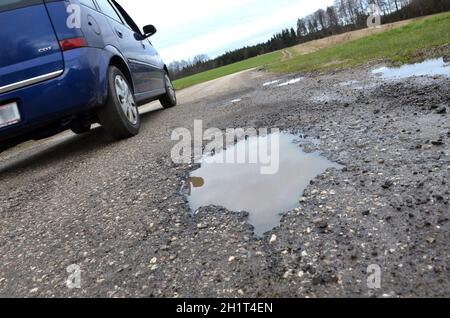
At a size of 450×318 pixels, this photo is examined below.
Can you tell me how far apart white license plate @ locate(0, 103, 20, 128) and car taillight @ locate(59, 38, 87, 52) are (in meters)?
0.67

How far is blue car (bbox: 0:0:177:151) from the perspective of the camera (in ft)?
11.6

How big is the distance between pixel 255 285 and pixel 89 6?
13.1 ft

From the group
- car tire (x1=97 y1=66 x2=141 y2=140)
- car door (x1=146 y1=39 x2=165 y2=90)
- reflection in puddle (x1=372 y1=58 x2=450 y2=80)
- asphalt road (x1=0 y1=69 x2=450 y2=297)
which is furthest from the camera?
car door (x1=146 y1=39 x2=165 y2=90)

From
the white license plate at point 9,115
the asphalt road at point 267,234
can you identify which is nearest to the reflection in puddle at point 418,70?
the asphalt road at point 267,234

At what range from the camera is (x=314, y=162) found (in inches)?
99.7

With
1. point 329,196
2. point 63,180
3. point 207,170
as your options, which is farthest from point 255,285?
point 63,180

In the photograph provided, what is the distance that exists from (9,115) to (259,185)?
99.9 inches

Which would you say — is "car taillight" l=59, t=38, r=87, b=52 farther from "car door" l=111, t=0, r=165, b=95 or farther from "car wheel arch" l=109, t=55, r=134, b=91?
"car door" l=111, t=0, r=165, b=95

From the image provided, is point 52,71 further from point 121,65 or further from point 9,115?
point 121,65

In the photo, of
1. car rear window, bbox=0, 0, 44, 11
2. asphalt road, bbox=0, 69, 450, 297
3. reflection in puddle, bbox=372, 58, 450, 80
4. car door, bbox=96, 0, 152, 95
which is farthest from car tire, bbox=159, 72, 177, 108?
asphalt road, bbox=0, 69, 450, 297

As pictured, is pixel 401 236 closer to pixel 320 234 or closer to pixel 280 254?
pixel 320 234

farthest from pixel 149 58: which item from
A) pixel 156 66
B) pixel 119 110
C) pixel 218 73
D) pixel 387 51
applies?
pixel 218 73

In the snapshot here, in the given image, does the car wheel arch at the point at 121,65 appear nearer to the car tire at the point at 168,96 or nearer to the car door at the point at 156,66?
the car door at the point at 156,66

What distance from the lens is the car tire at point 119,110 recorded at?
4188mm
